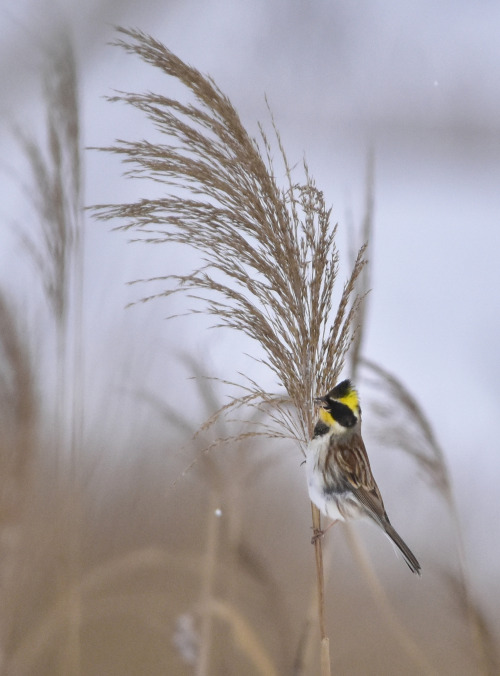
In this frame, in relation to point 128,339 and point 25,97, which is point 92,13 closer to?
point 25,97

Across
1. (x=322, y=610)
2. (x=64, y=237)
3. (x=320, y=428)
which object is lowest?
(x=322, y=610)

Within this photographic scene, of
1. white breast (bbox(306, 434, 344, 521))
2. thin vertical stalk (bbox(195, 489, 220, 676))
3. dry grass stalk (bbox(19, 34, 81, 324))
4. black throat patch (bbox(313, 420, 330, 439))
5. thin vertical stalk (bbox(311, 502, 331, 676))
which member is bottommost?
thin vertical stalk (bbox(195, 489, 220, 676))

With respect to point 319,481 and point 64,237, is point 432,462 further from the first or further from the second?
point 64,237

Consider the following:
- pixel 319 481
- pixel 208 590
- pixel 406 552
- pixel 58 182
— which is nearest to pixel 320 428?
pixel 319 481

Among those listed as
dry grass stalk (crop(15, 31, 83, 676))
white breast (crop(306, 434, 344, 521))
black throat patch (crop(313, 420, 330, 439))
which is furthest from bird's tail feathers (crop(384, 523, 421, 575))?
dry grass stalk (crop(15, 31, 83, 676))

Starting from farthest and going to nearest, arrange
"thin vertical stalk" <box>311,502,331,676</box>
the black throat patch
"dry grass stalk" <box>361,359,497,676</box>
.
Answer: "dry grass stalk" <box>361,359,497,676</box> < the black throat patch < "thin vertical stalk" <box>311,502,331,676</box>

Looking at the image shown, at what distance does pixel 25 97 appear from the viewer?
2.47 meters

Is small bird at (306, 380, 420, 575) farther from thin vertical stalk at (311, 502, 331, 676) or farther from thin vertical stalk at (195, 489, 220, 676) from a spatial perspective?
thin vertical stalk at (195, 489, 220, 676)

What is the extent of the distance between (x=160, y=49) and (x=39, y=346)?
100 cm

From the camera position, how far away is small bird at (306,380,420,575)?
1451 mm

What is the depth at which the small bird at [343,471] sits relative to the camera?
1451 millimetres

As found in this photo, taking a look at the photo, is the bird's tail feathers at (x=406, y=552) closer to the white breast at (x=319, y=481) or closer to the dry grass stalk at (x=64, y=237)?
the white breast at (x=319, y=481)

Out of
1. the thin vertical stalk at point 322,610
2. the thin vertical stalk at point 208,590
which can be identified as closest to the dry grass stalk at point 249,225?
the thin vertical stalk at point 322,610

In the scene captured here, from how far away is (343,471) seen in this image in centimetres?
152
